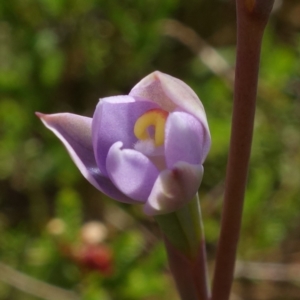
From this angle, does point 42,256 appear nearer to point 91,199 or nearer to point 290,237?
point 91,199

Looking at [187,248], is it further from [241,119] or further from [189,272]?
[241,119]

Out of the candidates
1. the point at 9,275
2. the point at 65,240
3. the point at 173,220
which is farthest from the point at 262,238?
the point at 173,220

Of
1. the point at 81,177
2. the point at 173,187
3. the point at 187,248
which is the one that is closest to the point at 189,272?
the point at 187,248

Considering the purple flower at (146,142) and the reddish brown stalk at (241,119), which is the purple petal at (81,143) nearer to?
the purple flower at (146,142)

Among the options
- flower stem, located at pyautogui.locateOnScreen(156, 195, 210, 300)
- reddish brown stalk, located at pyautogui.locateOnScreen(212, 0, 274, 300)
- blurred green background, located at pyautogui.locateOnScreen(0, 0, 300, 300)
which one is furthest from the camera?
blurred green background, located at pyautogui.locateOnScreen(0, 0, 300, 300)

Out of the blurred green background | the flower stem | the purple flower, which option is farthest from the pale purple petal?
the blurred green background

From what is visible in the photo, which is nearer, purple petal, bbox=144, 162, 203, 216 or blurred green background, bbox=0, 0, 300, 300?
purple petal, bbox=144, 162, 203, 216

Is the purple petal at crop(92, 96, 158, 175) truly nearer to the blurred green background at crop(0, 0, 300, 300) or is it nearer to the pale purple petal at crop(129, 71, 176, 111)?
the pale purple petal at crop(129, 71, 176, 111)
